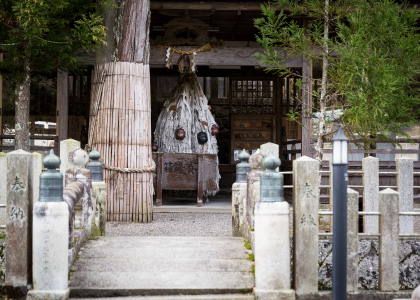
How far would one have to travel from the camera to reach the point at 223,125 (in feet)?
54.9

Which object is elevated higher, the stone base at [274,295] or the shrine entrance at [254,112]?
the shrine entrance at [254,112]

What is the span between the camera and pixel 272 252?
187 inches

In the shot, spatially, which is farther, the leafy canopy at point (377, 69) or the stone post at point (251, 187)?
the leafy canopy at point (377, 69)

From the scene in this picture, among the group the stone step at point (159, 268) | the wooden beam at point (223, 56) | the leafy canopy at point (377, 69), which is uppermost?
the wooden beam at point (223, 56)

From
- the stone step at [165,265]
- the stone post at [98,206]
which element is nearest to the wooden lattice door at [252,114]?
the stone post at [98,206]

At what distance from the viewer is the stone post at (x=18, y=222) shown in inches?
186

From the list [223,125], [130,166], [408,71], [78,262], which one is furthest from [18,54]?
[223,125]

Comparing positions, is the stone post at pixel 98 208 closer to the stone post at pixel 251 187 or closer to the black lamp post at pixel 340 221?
the stone post at pixel 251 187

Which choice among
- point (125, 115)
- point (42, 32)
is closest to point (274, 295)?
point (125, 115)

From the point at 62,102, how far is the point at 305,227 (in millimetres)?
7517

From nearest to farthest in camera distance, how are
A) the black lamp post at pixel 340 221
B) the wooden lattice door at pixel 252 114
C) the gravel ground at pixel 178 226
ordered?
the black lamp post at pixel 340 221 < the gravel ground at pixel 178 226 < the wooden lattice door at pixel 252 114

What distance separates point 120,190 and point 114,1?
3.10m

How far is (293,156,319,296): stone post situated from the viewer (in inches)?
189

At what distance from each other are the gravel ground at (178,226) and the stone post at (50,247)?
3.18 metres
